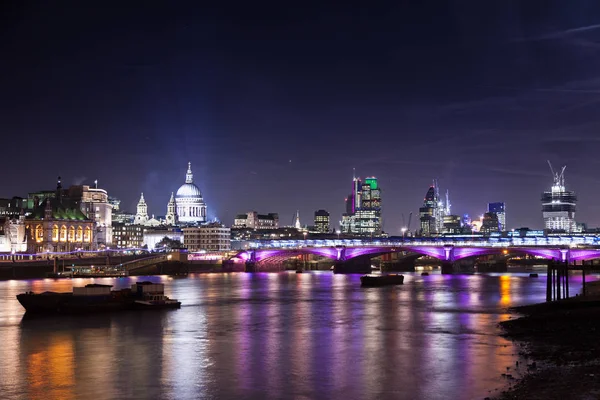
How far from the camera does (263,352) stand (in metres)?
52.4

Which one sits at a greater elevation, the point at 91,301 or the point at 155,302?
the point at 91,301

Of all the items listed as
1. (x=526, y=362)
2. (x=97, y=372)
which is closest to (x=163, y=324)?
(x=97, y=372)

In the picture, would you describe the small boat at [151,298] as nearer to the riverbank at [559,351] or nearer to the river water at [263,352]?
the river water at [263,352]

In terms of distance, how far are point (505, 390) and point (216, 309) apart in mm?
52004

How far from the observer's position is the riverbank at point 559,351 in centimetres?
3516

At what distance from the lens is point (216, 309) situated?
8556 cm

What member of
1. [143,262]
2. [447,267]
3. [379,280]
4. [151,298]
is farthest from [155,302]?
[447,267]

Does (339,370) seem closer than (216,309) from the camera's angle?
Yes

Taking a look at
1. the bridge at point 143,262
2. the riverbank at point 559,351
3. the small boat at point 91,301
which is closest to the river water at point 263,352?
the riverbank at point 559,351

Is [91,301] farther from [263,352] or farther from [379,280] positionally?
[379,280]

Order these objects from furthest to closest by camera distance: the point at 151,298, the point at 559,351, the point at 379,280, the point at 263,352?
the point at 379,280 → the point at 151,298 → the point at 263,352 → the point at 559,351

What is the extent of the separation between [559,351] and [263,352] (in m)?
18.7

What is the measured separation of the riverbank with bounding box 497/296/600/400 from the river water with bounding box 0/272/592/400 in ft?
5.30

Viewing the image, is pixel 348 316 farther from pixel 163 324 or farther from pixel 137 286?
pixel 137 286
